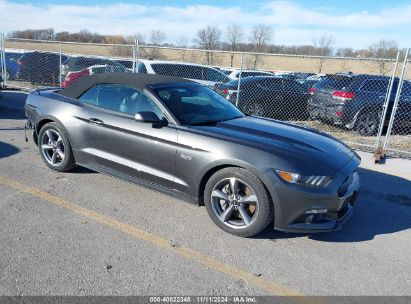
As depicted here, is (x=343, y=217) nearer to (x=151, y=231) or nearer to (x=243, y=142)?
(x=243, y=142)

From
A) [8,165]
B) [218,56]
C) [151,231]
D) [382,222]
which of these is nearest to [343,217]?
[382,222]

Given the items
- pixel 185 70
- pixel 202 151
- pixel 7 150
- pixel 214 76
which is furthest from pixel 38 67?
pixel 202 151

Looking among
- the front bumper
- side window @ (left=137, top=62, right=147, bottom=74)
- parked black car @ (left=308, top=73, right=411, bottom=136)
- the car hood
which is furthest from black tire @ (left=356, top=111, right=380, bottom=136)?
side window @ (left=137, top=62, right=147, bottom=74)

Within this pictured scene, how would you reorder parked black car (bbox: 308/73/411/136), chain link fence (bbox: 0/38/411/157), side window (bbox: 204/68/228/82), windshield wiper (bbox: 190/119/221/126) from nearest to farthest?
windshield wiper (bbox: 190/119/221/126) → chain link fence (bbox: 0/38/411/157) → parked black car (bbox: 308/73/411/136) → side window (bbox: 204/68/228/82)

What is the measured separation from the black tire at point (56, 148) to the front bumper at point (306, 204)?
2.87 meters

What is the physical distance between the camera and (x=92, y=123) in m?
4.61

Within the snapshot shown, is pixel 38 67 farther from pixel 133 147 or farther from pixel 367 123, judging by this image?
pixel 133 147

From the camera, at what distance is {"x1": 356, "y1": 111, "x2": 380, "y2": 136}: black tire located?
931 centimetres

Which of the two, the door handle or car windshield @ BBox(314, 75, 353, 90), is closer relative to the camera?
the door handle

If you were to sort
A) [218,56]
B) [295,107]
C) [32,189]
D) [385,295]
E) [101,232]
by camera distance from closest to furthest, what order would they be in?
[385,295] < [101,232] < [32,189] < [295,107] < [218,56]

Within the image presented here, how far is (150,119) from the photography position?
3.98 meters

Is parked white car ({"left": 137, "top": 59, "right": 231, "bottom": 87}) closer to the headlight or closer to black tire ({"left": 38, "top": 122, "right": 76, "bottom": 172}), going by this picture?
black tire ({"left": 38, "top": 122, "right": 76, "bottom": 172})

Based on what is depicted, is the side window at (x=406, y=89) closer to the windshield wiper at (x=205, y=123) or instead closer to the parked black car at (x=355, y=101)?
the parked black car at (x=355, y=101)

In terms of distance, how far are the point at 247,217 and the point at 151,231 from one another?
3.20 feet
